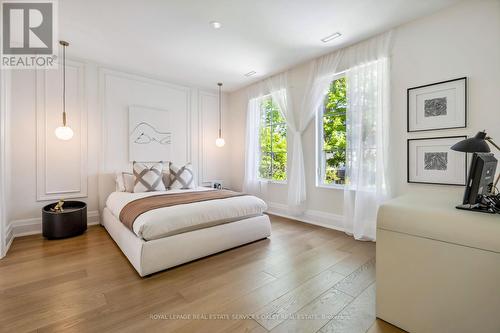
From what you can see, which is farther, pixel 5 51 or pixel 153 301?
pixel 5 51

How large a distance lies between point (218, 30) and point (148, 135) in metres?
2.52

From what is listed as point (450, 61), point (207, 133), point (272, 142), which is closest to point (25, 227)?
point (207, 133)

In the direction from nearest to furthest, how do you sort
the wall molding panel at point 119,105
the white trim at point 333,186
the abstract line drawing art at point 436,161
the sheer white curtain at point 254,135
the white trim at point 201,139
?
the abstract line drawing art at point 436,161 < the white trim at point 333,186 < the wall molding panel at point 119,105 < the sheer white curtain at point 254,135 < the white trim at point 201,139

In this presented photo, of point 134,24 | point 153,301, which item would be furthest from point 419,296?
point 134,24

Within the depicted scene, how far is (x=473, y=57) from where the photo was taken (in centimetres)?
240

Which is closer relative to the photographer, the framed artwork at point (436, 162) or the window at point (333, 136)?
the framed artwork at point (436, 162)

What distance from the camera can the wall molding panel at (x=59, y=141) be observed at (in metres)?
3.48

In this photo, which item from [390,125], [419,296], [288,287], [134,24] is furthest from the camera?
[390,125]

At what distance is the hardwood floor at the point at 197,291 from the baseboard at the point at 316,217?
663 millimetres

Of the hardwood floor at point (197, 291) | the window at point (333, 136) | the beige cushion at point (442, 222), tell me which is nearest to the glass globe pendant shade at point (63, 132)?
the hardwood floor at point (197, 291)

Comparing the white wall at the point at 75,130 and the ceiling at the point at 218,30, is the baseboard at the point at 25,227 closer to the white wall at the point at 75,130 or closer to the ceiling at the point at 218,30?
the white wall at the point at 75,130

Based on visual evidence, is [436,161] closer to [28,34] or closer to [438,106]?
[438,106]

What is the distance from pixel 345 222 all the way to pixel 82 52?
4.85 meters

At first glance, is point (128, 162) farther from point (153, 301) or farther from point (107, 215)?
point (153, 301)
